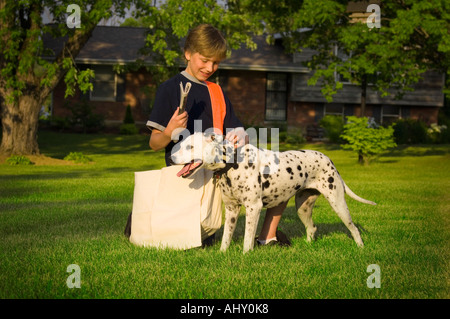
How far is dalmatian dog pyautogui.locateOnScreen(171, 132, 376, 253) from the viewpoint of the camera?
17.9 ft

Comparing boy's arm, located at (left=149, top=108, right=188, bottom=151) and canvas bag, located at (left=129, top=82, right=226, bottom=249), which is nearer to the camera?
boy's arm, located at (left=149, top=108, right=188, bottom=151)

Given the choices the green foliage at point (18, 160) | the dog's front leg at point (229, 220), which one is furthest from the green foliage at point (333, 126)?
the dog's front leg at point (229, 220)

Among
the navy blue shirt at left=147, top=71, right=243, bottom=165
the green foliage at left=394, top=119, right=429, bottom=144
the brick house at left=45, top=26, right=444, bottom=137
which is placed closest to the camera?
the navy blue shirt at left=147, top=71, right=243, bottom=165

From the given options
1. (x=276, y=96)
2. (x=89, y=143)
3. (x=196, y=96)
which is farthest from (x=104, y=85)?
(x=196, y=96)

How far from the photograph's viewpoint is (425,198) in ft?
43.6

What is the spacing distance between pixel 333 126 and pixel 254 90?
16.8ft

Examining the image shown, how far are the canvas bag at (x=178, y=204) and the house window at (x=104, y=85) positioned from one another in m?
28.7

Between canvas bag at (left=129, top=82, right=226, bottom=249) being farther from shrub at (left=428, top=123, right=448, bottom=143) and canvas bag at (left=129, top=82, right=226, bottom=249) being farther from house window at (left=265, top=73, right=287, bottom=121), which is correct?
shrub at (left=428, top=123, right=448, bottom=143)

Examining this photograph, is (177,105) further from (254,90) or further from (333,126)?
(254,90)

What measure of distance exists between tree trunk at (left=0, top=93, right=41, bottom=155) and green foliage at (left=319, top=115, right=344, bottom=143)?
17.2 metres

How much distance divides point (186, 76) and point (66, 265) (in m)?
2.26

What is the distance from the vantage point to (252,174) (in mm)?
6035

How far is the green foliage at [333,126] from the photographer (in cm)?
3272

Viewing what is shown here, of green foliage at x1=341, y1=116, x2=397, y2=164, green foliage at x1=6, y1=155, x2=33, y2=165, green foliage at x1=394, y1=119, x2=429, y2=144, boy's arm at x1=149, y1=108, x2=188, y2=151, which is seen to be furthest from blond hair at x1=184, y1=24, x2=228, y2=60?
green foliage at x1=394, y1=119, x2=429, y2=144
